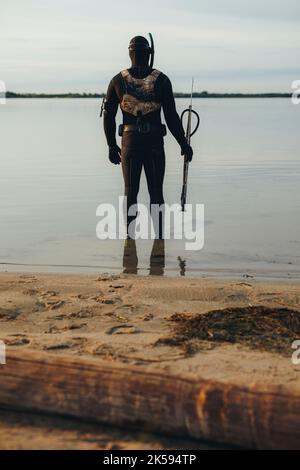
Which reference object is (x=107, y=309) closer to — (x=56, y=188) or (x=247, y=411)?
(x=247, y=411)

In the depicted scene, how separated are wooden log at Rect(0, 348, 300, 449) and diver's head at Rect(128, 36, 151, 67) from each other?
4.85 m

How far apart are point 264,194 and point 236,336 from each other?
917 centimetres

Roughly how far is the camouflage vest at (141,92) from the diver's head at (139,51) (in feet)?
0.46

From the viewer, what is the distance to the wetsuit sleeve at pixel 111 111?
27.9 ft

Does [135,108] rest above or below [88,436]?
above

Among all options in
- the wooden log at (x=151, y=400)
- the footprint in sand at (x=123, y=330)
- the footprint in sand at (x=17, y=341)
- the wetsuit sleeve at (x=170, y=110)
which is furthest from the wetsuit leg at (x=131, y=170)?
the wooden log at (x=151, y=400)

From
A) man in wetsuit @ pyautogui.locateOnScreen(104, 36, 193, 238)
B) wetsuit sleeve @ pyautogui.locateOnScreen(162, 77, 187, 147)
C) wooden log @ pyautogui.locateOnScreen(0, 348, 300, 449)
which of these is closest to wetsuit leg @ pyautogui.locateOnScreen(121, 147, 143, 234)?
man in wetsuit @ pyautogui.locateOnScreen(104, 36, 193, 238)

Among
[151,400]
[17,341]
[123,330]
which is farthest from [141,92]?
[151,400]

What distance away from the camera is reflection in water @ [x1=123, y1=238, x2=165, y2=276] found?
320 inches

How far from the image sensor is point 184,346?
15.5 ft

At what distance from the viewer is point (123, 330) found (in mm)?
5258

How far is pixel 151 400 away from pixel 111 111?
5.38 metres

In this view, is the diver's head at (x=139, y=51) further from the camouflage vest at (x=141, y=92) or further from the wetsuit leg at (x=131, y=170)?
the wetsuit leg at (x=131, y=170)
